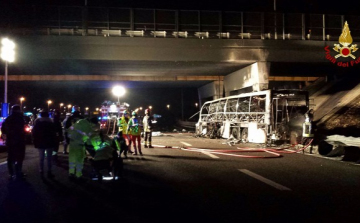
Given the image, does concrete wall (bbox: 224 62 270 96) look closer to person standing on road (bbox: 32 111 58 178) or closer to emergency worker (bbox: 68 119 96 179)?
person standing on road (bbox: 32 111 58 178)

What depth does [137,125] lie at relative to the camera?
15.1 meters

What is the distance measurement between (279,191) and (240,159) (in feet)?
19.6

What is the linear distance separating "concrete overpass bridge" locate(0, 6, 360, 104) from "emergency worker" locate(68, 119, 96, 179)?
66.7 feet

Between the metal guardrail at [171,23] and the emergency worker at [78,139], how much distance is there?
71.7 feet

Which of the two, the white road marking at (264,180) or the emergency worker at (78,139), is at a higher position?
the emergency worker at (78,139)

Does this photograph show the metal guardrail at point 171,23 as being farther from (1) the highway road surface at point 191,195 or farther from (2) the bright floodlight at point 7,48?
(1) the highway road surface at point 191,195

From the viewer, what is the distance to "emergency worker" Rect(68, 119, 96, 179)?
9.05 m

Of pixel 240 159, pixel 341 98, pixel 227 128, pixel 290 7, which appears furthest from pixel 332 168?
pixel 290 7

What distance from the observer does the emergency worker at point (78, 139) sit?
905cm

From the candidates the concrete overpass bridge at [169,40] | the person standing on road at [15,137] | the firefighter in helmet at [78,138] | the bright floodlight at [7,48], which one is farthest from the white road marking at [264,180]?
the concrete overpass bridge at [169,40]

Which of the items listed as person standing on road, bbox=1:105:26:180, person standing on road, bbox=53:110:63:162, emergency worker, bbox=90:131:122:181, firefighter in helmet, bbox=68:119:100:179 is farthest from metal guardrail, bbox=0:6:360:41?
emergency worker, bbox=90:131:122:181

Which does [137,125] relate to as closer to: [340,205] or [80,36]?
[340,205]

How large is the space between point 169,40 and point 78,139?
69.7ft

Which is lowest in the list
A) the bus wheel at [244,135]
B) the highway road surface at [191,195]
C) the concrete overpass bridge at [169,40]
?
the highway road surface at [191,195]
